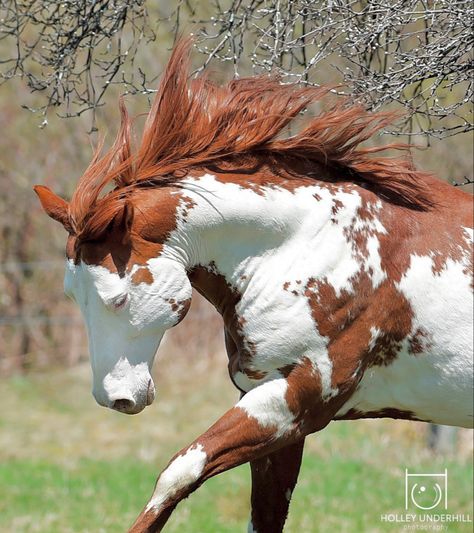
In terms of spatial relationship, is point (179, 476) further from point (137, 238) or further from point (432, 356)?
point (432, 356)

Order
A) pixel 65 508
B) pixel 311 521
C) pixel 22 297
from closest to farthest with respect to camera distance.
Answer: pixel 311 521, pixel 65 508, pixel 22 297

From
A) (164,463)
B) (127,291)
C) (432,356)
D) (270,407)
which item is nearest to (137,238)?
(127,291)

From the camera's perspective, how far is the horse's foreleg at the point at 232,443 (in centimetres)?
360

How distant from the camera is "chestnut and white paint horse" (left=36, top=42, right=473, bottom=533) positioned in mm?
3680

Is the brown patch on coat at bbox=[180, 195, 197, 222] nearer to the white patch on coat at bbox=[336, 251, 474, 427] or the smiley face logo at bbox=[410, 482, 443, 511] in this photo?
the white patch on coat at bbox=[336, 251, 474, 427]

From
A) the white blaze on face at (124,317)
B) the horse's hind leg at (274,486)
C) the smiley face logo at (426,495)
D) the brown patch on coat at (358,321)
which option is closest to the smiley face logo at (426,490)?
the smiley face logo at (426,495)

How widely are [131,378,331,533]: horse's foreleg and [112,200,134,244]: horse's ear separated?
2.35ft

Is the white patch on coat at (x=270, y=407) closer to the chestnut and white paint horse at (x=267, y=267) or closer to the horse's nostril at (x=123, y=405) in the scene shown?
the chestnut and white paint horse at (x=267, y=267)

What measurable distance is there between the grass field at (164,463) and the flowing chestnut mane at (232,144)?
2.47 metres

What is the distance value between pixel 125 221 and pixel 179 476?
0.90 m

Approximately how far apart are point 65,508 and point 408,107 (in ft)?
11.8

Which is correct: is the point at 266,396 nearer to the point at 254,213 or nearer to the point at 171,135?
the point at 254,213

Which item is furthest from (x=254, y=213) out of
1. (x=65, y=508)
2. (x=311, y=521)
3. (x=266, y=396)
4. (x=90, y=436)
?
(x=90, y=436)

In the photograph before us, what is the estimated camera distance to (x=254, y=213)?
376 cm
